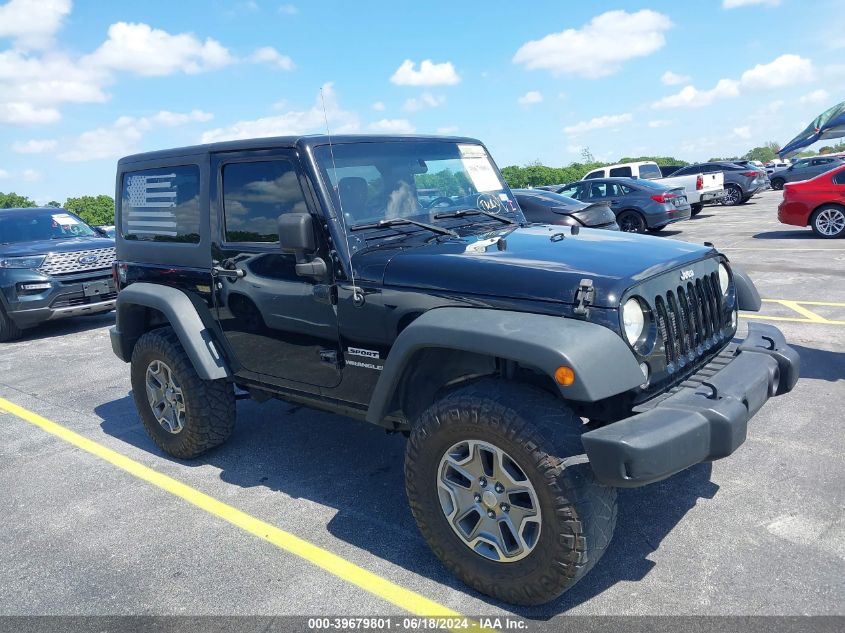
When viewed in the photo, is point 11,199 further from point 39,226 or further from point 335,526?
point 335,526

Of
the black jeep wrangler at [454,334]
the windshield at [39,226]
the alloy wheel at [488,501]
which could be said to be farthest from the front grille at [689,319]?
the windshield at [39,226]

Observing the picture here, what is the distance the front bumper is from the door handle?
2.29m

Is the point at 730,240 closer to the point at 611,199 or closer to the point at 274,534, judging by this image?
the point at 611,199

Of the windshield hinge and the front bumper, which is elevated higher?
the windshield hinge

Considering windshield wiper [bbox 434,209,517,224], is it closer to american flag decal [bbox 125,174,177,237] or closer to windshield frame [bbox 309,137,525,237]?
windshield frame [bbox 309,137,525,237]

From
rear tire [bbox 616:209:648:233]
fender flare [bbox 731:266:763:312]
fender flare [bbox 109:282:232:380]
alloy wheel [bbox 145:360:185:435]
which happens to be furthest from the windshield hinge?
rear tire [bbox 616:209:648:233]

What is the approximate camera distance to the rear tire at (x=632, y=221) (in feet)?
50.5

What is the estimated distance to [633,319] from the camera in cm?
284

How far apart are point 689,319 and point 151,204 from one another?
3.51 metres

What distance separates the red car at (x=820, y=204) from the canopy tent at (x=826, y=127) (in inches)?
2067

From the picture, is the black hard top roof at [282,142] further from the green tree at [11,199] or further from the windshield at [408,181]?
the green tree at [11,199]

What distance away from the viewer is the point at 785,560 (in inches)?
120

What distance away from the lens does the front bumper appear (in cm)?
247

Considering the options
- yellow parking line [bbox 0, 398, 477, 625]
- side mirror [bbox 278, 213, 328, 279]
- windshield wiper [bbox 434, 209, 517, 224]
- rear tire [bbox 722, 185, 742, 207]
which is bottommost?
yellow parking line [bbox 0, 398, 477, 625]
